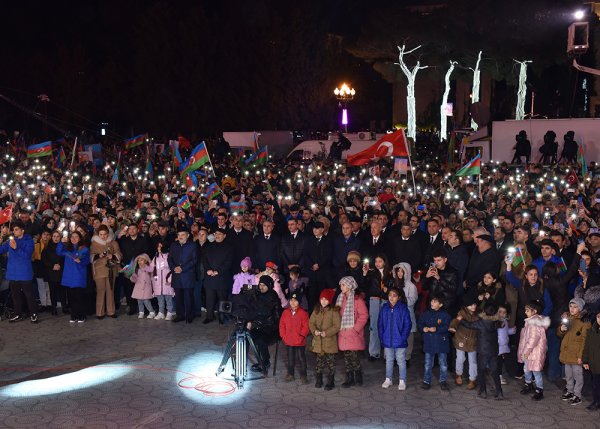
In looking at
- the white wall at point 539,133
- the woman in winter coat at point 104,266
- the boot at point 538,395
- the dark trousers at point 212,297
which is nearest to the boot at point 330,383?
the boot at point 538,395

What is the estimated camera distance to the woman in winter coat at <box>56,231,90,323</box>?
11445 mm

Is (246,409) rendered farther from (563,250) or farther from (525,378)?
(563,250)

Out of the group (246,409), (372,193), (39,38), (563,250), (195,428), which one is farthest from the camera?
(39,38)

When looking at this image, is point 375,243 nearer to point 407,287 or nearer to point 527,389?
point 407,287

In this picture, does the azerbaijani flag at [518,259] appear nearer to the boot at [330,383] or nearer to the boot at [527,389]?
the boot at [527,389]

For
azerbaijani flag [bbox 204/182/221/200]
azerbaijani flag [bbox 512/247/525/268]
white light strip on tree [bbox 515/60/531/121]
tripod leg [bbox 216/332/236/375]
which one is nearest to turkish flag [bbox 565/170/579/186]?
azerbaijani flag [bbox 204/182/221/200]

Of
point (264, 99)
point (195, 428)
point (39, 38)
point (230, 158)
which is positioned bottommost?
point (195, 428)

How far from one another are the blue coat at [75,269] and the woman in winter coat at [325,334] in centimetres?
442

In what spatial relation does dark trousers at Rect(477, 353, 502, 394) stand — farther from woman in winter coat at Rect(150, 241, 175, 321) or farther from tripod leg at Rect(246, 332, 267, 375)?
woman in winter coat at Rect(150, 241, 175, 321)

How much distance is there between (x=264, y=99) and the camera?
46562 mm

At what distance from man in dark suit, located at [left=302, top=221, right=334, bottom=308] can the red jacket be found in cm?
196

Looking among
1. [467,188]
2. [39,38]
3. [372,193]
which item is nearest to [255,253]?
[372,193]

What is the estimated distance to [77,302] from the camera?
1148 centimetres

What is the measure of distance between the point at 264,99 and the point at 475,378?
39.2 metres
